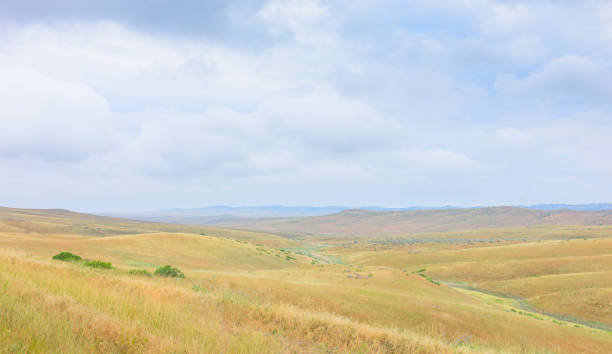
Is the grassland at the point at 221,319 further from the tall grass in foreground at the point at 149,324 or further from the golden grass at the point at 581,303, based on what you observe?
the golden grass at the point at 581,303

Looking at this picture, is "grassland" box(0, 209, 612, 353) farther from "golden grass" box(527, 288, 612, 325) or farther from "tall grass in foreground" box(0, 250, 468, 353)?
"golden grass" box(527, 288, 612, 325)

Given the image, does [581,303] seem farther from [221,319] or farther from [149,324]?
[149,324]

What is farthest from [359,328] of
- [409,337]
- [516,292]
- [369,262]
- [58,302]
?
[369,262]

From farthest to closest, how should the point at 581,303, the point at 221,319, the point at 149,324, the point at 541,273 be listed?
1. the point at 541,273
2. the point at 581,303
3. the point at 221,319
4. the point at 149,324

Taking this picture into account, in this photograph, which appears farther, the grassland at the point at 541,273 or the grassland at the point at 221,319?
the grassland at the point at 541,273

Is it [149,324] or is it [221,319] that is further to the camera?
[221,319]

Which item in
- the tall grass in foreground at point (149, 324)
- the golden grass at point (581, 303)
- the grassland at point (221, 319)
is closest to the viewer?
the tall grass in foreground at point (149, 324)

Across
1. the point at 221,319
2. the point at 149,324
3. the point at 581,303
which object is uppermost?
the point at 149,324

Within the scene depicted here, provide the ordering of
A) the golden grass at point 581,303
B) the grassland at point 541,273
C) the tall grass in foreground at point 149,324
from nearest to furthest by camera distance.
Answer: the tall grass in foreground at point 149,324 → the golden grass at point 581,303 → the grassland at point 541,273

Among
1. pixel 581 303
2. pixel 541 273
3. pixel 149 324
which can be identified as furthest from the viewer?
pixel 541 273

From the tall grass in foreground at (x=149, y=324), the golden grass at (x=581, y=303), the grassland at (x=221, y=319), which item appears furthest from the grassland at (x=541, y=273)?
the tall grass in foreground at (x=149, y=324)

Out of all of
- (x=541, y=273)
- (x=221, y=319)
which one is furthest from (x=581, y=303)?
(x=221, y=319)

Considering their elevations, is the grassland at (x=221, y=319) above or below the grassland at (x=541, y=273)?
above

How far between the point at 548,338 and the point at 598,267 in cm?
4053
